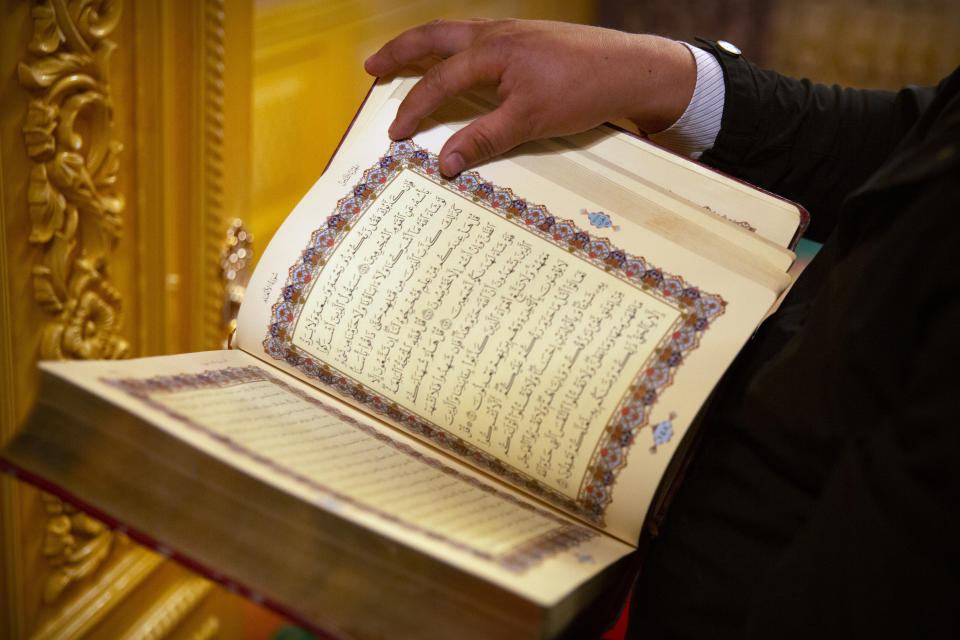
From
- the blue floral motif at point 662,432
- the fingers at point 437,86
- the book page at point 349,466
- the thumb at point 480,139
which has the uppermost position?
the fingers at point 437,86

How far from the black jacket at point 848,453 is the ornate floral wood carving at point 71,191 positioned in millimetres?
584

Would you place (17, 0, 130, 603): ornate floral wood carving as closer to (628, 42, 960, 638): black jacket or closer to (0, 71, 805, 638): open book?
(0, 71, 805, 638): open book

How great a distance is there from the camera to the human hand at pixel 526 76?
54 cm

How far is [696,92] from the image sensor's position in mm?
619

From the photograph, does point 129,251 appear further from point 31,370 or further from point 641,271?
point 641,271

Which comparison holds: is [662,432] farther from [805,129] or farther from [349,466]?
[805,129]

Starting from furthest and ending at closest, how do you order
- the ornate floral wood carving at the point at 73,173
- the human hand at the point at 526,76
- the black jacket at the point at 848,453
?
1. the ornate floral wood carving at the point at 73,173
2. the human hand at the point at 526,76
3. the black jacket at the point at 848,453

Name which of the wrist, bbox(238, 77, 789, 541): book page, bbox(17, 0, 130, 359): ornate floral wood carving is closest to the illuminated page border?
bbox(238, 77, 789, 541): book page

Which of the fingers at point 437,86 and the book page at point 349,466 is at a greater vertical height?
the fingers at point 437,86

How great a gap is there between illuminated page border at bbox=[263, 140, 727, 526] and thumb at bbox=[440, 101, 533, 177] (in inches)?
0.4

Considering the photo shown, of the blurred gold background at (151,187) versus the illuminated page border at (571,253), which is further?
the blurred gold background at (151,187)

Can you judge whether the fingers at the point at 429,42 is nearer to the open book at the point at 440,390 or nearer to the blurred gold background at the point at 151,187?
the open book at the point at 440,390

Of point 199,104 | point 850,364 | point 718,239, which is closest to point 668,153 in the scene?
point 718,239

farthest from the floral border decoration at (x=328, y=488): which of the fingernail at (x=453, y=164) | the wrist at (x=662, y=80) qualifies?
the wrist at (x=662, y=80)
